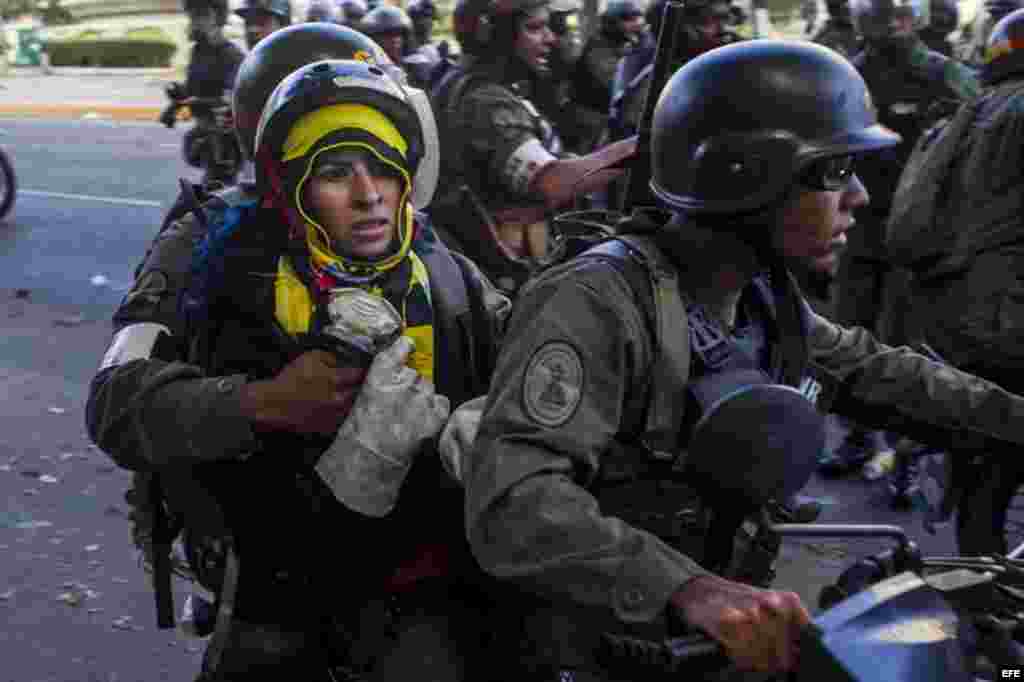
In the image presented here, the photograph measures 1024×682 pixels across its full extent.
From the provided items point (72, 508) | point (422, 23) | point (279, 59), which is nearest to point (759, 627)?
point (279, 59)

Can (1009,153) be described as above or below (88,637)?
above

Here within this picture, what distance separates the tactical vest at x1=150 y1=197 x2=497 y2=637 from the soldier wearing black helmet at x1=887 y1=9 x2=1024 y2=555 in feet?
6.75

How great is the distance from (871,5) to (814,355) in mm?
4676

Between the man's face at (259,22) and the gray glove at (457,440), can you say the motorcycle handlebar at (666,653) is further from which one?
the man's face at (259,22)

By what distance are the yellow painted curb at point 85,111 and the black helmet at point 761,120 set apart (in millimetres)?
21820

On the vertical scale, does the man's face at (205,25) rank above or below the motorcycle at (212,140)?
above

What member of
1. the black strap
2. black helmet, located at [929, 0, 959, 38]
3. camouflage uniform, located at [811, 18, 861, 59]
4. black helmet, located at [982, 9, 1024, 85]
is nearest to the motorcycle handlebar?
the black strap

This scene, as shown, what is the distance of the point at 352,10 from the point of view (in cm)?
1038

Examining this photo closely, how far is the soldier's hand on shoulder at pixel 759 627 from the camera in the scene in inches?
70.2

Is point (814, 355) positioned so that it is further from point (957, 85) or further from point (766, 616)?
point (957, 85)

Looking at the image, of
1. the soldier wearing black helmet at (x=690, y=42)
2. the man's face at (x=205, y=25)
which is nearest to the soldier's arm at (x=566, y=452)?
the soldier wearing black helmet at (x=690, y=42)

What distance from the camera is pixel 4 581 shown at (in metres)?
5.04

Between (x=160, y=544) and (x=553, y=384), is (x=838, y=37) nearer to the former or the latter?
(x=160, y=544)

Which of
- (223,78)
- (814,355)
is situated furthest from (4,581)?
(223,78)
